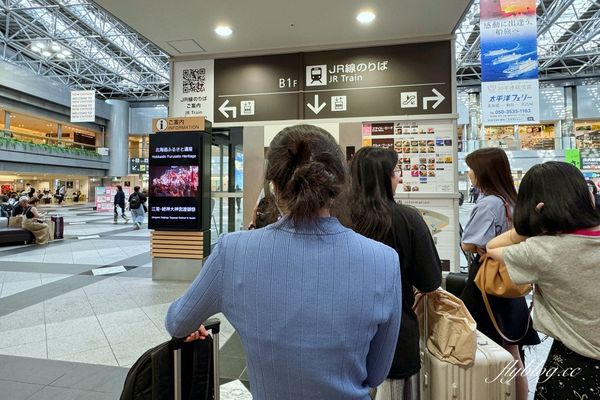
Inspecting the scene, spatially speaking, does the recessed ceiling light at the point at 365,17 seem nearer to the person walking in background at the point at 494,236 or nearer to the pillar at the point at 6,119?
the person walking in background at the point at 494,236

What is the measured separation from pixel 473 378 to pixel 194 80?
4.57 metres

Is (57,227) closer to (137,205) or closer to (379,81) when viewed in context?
(137,205)

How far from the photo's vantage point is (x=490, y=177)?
6.30 ft

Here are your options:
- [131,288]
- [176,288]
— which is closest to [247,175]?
[176,288]

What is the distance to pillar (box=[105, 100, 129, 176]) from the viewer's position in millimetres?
27203

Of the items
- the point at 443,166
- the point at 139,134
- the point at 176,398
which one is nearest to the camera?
the point at 176,398

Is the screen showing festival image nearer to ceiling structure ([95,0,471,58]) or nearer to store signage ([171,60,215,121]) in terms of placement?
store signage ([171,60,215,121])

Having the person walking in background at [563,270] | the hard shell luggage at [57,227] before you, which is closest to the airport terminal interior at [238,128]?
the person walking in background at [563,270]

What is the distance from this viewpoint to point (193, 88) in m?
4.77

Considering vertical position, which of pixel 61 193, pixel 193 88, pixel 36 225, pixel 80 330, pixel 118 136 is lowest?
pixel 80 330

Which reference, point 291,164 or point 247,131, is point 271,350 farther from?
point 247,131

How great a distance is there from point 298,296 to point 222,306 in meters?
0.20

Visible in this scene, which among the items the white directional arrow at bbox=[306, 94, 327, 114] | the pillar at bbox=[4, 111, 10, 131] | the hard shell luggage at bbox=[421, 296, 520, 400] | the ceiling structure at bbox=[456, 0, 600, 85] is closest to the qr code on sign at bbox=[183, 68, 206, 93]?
the white directional arrow at bbox=[306, 94, 327, 114]

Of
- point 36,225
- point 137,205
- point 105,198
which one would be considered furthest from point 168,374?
point 105,198
